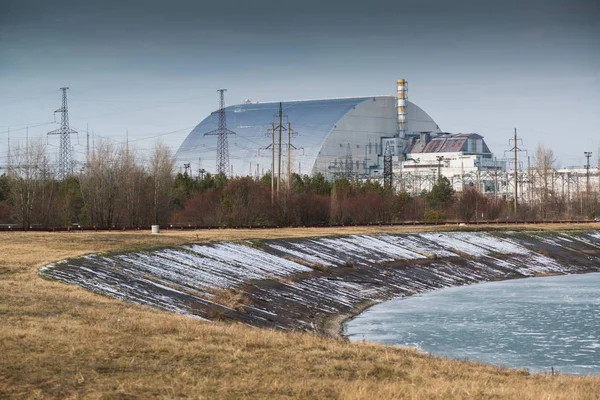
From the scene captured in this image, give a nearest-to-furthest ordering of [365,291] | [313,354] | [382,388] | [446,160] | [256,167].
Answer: [382,388]
[313,354]
[365,291]
[446,160]
[256,167]

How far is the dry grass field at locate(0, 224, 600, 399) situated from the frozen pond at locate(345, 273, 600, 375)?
7.53 metres

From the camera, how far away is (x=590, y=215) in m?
104

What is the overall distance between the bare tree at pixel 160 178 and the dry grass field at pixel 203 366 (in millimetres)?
54544

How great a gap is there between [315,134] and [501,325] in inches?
5069

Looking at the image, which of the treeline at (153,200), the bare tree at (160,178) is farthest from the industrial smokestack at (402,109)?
the bare tree at (160,178)

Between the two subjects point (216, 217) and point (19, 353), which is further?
point (216, 217)

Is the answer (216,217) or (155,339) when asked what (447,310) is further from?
(216,217)

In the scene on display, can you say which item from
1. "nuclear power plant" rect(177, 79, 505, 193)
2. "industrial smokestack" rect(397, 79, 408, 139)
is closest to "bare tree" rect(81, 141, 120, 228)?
"nuclear power plant" rect(177, 79, 505, 193)

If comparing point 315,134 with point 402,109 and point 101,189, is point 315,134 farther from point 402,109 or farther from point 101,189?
point 101,189

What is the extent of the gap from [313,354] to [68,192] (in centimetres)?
7000

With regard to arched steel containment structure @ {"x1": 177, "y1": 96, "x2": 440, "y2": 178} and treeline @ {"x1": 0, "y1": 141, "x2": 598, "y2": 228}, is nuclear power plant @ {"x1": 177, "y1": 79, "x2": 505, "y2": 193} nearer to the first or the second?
arched steel containment structure @ {"x1": 177, "y1": 96, "x2": 440, "y2": 178}

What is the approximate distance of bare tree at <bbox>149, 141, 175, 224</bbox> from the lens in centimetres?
7650

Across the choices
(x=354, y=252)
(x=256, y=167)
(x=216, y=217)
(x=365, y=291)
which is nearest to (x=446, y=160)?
(x=256, y=167)

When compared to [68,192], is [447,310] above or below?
below
